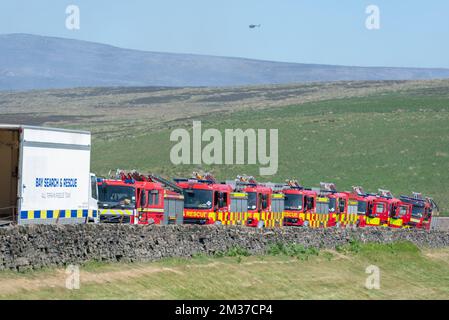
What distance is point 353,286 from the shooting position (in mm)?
38094

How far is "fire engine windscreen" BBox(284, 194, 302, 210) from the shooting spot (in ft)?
192

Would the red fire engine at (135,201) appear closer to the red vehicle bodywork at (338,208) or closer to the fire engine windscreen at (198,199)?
the fire engine windscreen at (198,199)

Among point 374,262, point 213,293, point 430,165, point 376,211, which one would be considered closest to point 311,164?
point 430,165

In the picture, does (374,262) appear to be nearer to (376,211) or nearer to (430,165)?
(376,211)

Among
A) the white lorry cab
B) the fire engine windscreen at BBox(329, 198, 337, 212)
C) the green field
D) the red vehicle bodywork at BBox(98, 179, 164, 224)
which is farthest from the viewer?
the green field

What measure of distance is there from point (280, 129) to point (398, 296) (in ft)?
255

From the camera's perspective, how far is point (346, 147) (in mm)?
107938

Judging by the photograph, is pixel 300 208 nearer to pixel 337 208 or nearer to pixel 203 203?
pixel 337 208

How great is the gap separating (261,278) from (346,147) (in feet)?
242

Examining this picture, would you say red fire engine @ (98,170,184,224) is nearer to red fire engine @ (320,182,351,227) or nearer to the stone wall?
the stone wall

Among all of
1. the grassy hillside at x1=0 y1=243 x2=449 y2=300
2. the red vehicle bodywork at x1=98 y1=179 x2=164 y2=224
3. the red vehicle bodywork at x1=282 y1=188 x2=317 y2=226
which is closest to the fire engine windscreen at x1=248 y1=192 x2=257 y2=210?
the red vehicle bodywork at x1=282 y1=188 x2=317 y2=226
